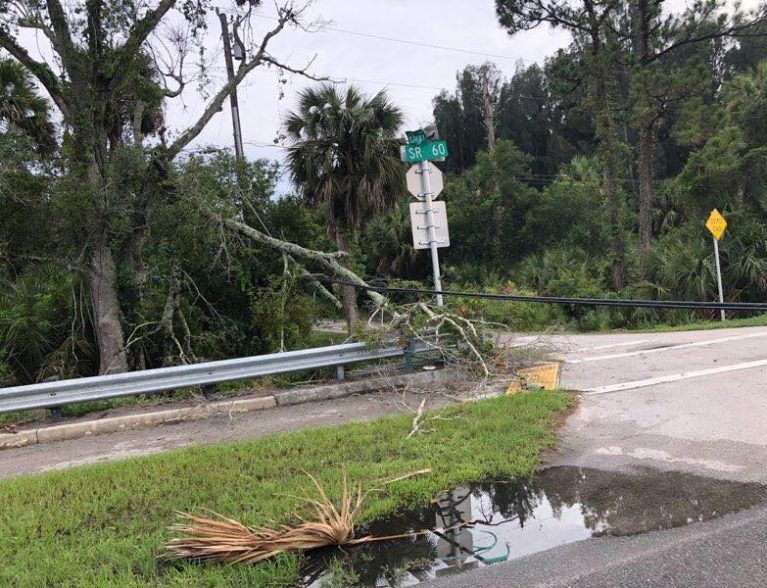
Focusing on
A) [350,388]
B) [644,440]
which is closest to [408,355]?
[350,388]

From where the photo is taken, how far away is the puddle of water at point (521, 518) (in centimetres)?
367

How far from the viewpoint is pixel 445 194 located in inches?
1135

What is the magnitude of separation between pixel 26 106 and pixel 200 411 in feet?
30.3

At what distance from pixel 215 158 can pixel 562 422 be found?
875 cm

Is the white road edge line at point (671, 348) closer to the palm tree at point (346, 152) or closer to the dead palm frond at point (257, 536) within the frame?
the dead palm frond at point (257, 536)

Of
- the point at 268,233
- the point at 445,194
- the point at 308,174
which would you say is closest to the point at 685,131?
the point at 445,194

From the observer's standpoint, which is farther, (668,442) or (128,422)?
(128,422)

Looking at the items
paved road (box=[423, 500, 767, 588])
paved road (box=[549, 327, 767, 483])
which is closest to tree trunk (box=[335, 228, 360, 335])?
paved road (box=[549, 327, 767, 483])

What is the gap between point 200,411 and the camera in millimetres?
7676

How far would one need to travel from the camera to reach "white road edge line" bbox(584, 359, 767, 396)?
7.53m

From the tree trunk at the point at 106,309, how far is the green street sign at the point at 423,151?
5.42 m

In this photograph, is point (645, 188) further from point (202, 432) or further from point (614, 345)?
point (202, 432)

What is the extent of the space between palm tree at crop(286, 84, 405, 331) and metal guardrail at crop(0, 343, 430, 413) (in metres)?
8.94

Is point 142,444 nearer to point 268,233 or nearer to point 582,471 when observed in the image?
point 582,471
